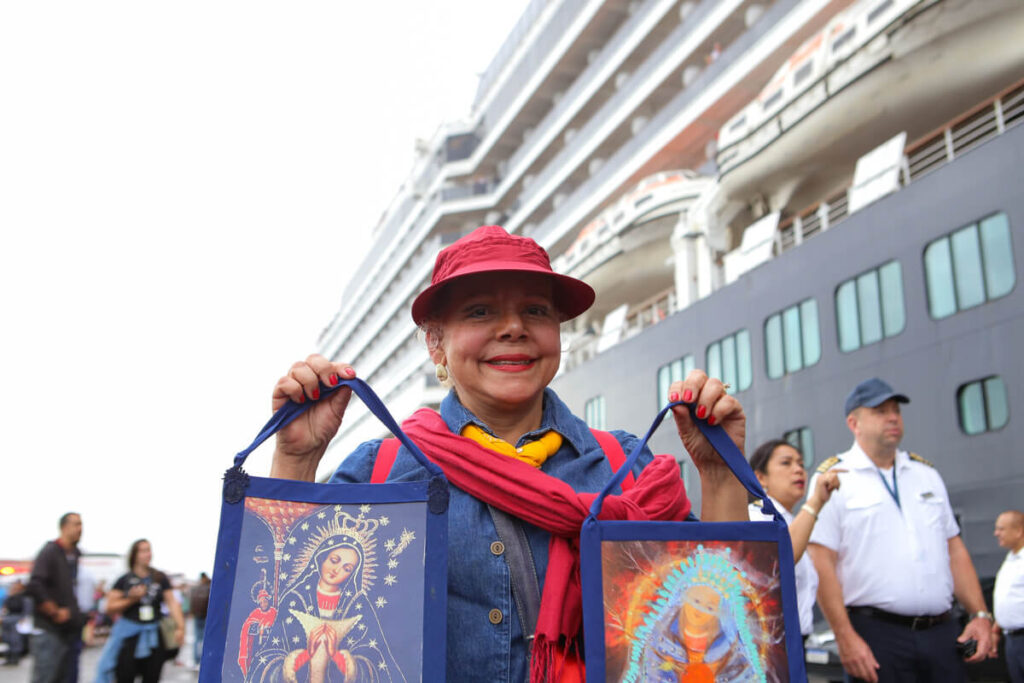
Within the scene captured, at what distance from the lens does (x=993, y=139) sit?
30.4 feet

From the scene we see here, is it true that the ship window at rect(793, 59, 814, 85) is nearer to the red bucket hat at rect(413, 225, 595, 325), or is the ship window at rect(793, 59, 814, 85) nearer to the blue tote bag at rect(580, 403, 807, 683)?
the red bucket hat at rect(413, 225, 595, 325)

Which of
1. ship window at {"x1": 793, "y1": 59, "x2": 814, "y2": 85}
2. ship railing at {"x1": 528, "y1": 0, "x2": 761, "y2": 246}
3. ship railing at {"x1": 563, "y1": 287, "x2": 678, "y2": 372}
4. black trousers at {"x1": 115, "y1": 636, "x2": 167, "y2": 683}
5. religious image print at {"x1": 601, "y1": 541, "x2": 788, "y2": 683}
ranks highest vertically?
ship railing at {"x1": 528, "y1": 0, "x2": 761, "y2": 246}

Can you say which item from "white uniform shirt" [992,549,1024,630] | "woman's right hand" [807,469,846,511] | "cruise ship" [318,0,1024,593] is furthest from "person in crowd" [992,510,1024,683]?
"woman's right hand" [807,469,846,511]

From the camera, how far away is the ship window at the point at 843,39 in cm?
1198

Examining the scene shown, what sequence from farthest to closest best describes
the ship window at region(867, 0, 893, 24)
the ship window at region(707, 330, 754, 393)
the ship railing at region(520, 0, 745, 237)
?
1. the ship railing at region(520, 0, 745, 237)
2. the ship window at region(707, 330, 754, 393)
3. the ship window at region(867, 0, 893, 24)

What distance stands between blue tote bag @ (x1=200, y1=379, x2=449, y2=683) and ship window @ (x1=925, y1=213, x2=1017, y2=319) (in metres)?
9.10

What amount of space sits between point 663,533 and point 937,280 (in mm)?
9685

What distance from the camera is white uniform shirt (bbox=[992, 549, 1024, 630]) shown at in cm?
526

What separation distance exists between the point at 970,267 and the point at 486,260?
366 inches

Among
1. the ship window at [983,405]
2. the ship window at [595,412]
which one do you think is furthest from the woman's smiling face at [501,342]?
the ship window at [595,412]

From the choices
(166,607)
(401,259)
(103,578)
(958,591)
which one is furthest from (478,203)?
(958,591)

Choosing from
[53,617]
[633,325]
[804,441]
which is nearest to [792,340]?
[804,441]

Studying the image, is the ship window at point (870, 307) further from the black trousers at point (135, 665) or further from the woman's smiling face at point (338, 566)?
the woman's smiling face at point (338, 566)

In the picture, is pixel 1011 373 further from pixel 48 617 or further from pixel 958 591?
pixel 48 617
